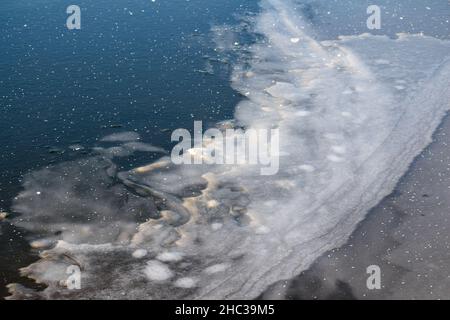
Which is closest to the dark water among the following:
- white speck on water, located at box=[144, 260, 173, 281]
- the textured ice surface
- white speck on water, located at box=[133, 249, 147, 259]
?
the textured ice surface

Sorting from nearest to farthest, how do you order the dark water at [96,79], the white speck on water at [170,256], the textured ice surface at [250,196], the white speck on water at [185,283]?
1. the white speck on water at [185,283]
2. the textured ice surface at [250,196]
3. the white speck on water at [170,256]
4. the dark water at [96,79]

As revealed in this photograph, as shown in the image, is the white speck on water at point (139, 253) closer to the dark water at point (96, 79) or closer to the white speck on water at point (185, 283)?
the white speck on water at point (185, 283)

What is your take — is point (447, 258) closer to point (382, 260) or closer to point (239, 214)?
point (382, 260)

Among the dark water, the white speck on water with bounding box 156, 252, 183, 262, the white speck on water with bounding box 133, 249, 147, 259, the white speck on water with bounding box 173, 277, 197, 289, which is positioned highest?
the dark water

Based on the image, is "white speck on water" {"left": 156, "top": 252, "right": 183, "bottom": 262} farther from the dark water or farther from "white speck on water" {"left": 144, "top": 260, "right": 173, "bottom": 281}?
the dark water

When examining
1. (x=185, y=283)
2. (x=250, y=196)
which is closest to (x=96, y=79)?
(x=250, y=196)

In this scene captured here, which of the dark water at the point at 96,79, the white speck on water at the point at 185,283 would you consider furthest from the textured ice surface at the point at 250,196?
the dark water at the point at 96,79

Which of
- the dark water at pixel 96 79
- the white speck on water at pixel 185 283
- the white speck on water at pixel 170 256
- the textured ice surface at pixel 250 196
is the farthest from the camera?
the dark water at pixel 96 79

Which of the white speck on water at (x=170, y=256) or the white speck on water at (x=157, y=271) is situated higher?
the white speck on water at (x=170, y=256)
